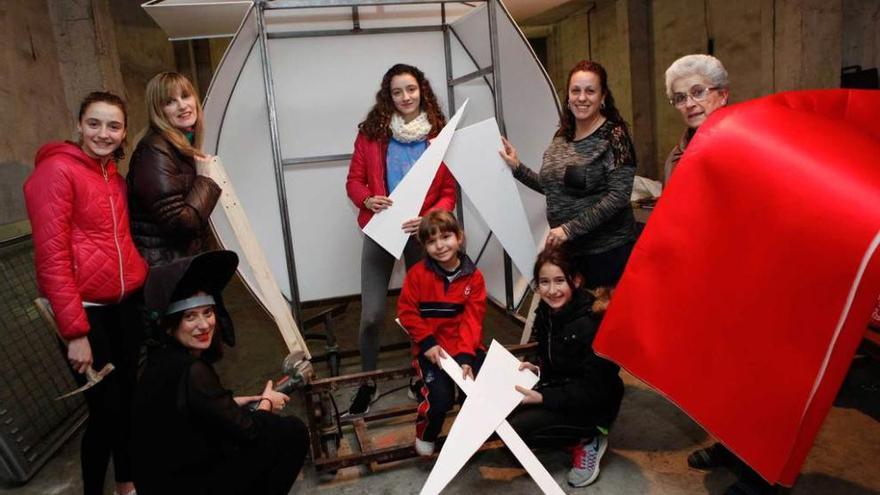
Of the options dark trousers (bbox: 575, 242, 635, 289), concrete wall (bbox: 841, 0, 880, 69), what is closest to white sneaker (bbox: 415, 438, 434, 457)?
dark trousers (bbox: 575, 242, 635, 289)

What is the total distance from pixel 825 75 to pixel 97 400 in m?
5.15

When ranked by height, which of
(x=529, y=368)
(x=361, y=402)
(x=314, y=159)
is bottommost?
(x=361, y=402)

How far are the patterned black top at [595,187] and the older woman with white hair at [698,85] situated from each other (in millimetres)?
311

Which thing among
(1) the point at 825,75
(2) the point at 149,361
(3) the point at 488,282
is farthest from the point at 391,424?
(1) the point at 825,75

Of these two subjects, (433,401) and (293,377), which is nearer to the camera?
(293,377)

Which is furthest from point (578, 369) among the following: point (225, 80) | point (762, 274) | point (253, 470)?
point (225, 80)

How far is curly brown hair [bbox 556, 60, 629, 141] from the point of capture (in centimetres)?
215

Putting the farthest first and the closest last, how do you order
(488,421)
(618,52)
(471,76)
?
(618,52), (471,76), (488,421)

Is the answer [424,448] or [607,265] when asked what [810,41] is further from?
[424,448]

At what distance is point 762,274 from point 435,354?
45.2 inches

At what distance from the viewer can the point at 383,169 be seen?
2.65 metres

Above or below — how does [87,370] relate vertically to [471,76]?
below

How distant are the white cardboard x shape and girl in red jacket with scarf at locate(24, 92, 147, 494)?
0.98m

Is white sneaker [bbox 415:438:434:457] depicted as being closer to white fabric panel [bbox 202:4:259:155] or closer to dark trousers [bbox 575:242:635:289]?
dark trousers [bbox 575:242:635:289]
